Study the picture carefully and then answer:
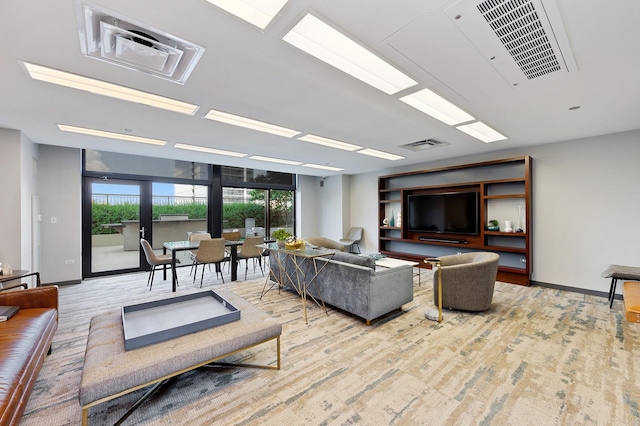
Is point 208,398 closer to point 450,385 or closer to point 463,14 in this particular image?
point 450,385

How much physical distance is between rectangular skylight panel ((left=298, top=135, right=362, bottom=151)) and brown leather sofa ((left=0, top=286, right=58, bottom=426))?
11.6 feet

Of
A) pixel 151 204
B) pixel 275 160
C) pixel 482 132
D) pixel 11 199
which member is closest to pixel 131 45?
pixel 11 199

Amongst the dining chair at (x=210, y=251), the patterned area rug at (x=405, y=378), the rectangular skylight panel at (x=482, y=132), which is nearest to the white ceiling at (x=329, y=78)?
the rectangular skylight panel at (x=482, y=132)

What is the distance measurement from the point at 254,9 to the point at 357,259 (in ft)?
8.71

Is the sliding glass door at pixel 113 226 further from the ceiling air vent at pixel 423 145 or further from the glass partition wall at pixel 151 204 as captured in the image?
the ceiling air vent at pixel 423 145

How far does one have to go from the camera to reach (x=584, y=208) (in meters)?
4.33

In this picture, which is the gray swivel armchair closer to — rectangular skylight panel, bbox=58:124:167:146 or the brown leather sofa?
the brown leather sofa

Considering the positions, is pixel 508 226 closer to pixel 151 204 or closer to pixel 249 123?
pixel 249 123

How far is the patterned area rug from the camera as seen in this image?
5.83 feet

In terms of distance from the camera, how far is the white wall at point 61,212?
4.71 metres

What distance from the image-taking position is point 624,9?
62.9 inches

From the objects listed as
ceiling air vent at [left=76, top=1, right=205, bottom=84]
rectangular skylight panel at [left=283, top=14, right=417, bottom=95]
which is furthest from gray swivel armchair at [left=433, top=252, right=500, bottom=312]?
ceiling air vent at [left=76, top=1, right=205, bottom=84]

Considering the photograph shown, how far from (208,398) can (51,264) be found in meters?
4.91

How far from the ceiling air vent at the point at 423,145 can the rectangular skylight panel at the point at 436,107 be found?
84cm
